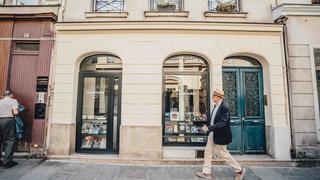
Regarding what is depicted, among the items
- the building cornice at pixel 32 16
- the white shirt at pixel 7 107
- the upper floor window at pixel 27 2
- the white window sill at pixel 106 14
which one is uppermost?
the upper floor window at pixel 27 2

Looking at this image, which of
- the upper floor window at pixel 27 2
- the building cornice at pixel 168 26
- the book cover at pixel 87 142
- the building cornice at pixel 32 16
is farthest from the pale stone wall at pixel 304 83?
the upper floor window at pixel 27 2

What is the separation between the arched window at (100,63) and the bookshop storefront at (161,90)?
33 mm

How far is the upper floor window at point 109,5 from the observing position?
23.6 feet

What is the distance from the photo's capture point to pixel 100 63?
7.11 m

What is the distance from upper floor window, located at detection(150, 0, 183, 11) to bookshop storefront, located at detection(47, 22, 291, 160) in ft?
3.12

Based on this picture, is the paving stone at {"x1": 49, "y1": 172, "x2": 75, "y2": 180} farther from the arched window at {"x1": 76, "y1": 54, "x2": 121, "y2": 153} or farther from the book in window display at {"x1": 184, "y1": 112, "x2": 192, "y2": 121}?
the book in window display at {"x1": 184, "y1": 112, "x2": 192, "y2": 121}

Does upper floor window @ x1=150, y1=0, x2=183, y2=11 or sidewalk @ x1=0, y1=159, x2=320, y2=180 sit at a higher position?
upper floor window @ x1=150, y1=0, x2=183, y2=11

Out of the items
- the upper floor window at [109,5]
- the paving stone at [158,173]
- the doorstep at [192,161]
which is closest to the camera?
the paving stone at [158,173]

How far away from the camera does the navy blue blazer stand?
4.82 meters

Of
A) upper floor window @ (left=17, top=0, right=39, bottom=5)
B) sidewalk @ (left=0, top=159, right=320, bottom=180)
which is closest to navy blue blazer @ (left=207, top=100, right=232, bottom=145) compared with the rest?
sidewalk @ (left=0, top=159, right=320, bottom=180)

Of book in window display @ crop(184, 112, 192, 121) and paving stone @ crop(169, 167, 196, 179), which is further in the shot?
book in window display @ crop(184, 112, 192, 121)

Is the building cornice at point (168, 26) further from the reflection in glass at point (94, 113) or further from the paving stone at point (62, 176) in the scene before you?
the paving stone at point (62, 176)

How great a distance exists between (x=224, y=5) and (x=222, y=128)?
429 centimetres

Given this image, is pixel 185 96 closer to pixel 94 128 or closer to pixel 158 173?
pixel 158 173
